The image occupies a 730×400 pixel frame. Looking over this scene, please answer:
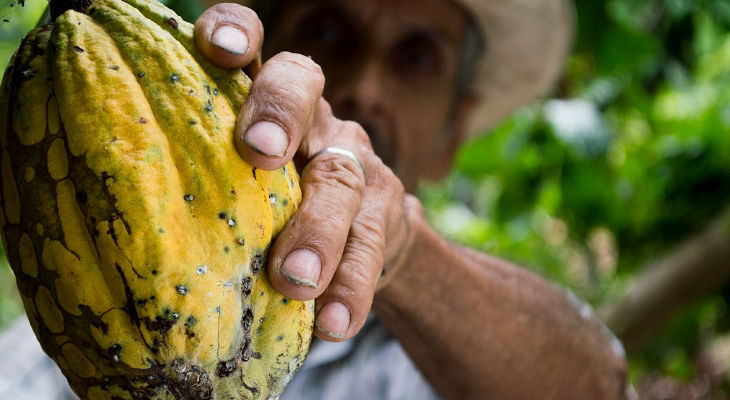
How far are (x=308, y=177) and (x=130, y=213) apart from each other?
0.19 meters

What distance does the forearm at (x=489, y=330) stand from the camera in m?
1.05

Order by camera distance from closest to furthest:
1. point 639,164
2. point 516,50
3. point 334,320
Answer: point 334,320
point 516,50
point 639,164

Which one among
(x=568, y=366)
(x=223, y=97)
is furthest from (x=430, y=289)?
(x=223, y=97)

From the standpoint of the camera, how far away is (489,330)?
1.23 meters

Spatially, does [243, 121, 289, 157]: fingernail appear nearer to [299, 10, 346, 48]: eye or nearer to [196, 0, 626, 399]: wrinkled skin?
[196, 0, 626, 399]: wrinkled skin

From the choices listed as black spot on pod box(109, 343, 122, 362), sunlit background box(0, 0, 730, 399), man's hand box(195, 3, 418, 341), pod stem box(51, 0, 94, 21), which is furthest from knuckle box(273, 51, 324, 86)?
sunlit background box(0, 0, 730, 399)

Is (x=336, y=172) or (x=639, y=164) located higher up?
(x=336, y=172)

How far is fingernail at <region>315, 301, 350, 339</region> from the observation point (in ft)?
1.96

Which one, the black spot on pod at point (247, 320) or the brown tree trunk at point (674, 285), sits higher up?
the black spot on pod at point (247, 320)

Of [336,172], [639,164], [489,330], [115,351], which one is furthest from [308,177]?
[639,164]

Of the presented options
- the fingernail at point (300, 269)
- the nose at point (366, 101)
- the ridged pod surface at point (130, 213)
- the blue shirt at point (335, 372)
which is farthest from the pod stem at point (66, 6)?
the blue shirt at point (335, 372)

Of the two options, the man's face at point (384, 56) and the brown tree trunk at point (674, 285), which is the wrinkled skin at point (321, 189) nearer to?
the man's face at point (384, 56)

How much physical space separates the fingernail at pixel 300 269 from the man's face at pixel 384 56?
0.95 metres

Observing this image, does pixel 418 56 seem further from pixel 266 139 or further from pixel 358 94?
pixel 266 139
